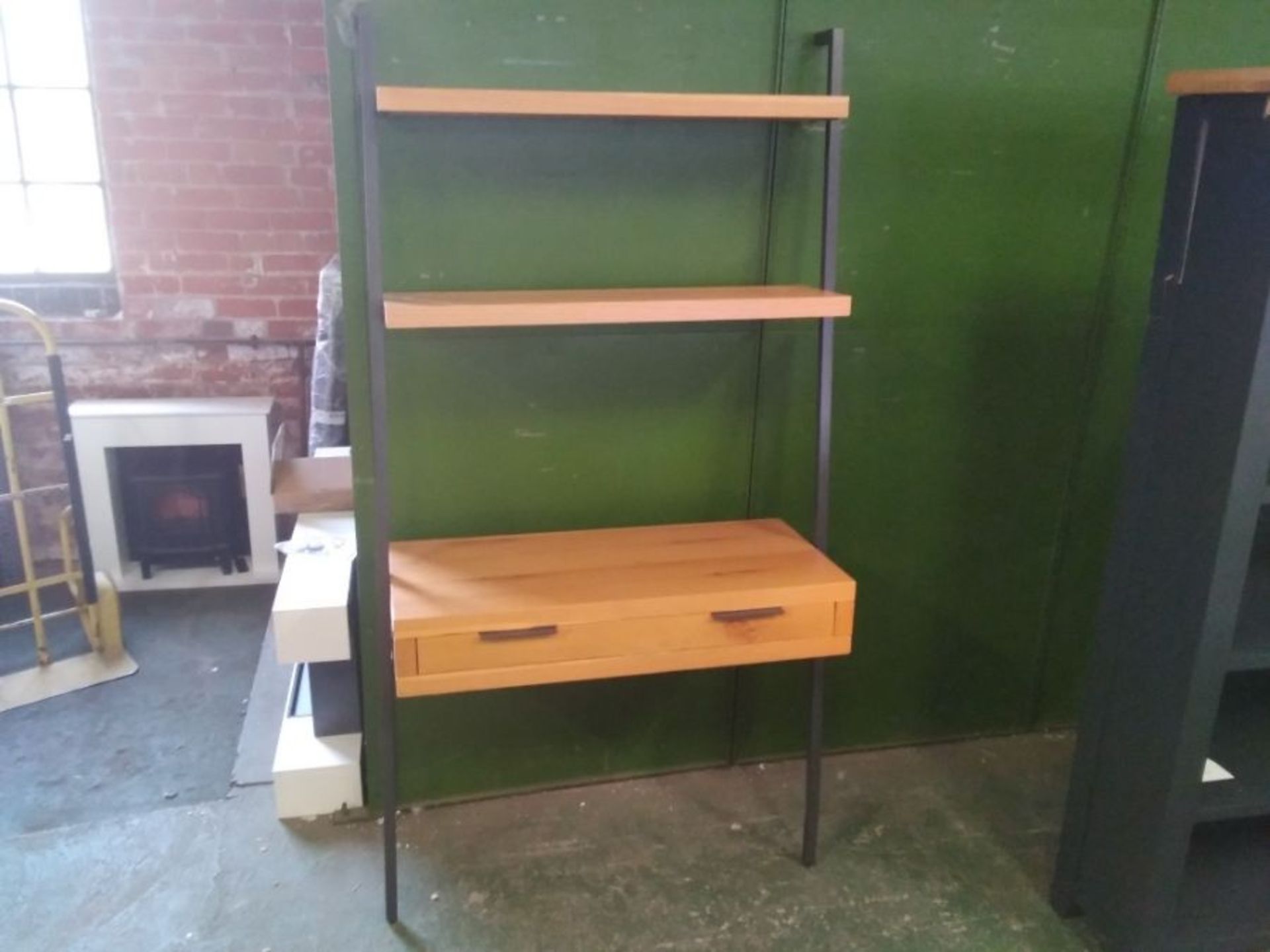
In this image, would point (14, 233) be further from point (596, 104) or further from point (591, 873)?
point (591, 873)

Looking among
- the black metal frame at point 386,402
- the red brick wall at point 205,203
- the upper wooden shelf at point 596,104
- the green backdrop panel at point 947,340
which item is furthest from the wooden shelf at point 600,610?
the red brick wall at point 205,203

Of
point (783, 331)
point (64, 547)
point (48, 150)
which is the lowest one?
point (64, 547)

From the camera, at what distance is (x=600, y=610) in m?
1.80

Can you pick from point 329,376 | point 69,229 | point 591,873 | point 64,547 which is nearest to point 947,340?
point 591,873

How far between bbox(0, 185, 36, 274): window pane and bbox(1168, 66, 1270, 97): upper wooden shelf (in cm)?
349

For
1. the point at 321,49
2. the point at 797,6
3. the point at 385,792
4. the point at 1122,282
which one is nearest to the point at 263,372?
the point at 321,49

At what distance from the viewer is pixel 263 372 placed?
3.66 meters

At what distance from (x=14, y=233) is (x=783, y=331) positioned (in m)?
2.82

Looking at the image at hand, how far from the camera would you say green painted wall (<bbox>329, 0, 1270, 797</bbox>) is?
1975mm

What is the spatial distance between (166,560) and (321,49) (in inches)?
71.5

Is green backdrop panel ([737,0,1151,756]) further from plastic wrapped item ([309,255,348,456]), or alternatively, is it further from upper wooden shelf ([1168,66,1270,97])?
plastic wrapped item ([309,255,348,456])

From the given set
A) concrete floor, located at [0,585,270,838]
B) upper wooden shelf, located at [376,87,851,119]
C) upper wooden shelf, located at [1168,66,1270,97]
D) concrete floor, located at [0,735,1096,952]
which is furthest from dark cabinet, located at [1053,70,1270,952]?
concrete floor, located at [0,585,270,838]

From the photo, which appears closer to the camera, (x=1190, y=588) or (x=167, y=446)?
(x=1190, y=588)

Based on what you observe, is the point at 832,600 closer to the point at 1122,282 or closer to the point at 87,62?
the point at 1122,282
